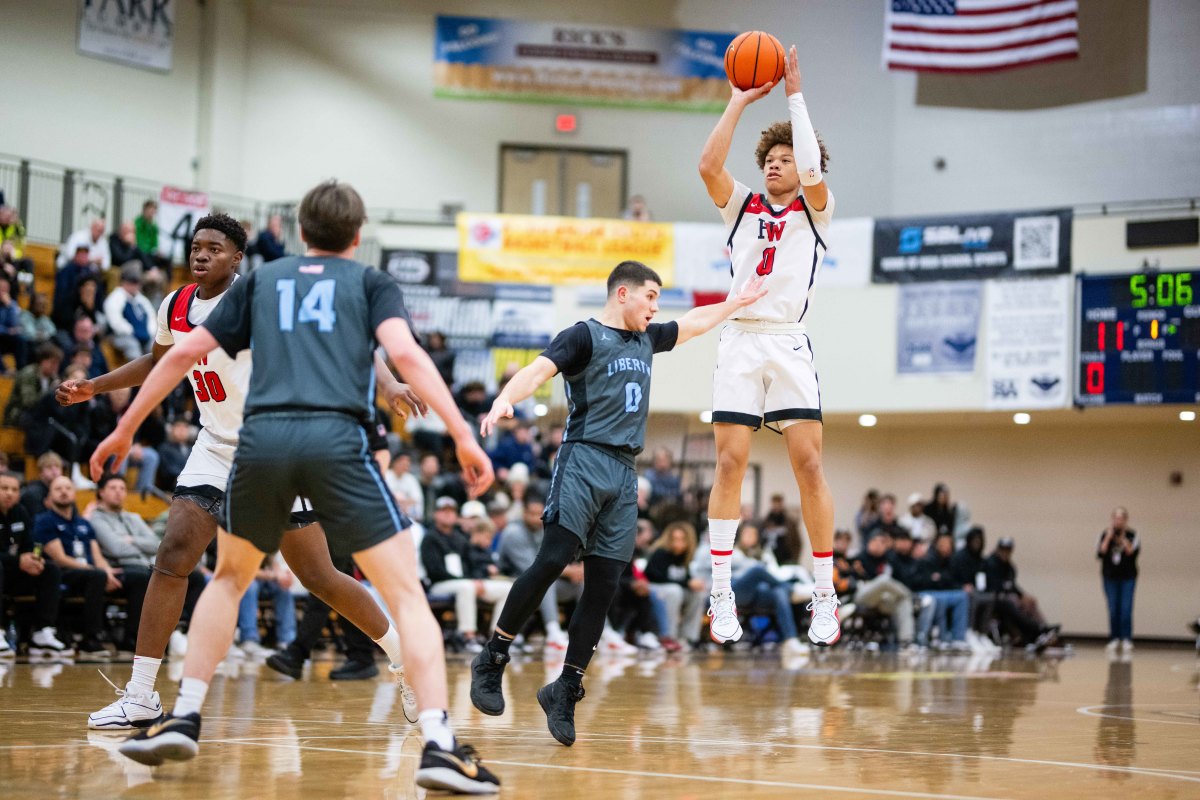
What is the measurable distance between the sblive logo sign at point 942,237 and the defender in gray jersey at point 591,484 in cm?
1582

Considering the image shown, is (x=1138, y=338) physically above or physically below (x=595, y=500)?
above

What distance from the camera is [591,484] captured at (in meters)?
6.54

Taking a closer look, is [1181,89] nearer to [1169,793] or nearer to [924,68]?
[924,68]

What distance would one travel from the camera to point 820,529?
7.77 meters

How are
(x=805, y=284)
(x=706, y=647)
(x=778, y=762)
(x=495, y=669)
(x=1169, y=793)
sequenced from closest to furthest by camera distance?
1. (x=1169, y=793)
2. (x=778, y=762)
3. (x=495, y=669)
4. (x=805, y=284)
5. (x=706, y=647)

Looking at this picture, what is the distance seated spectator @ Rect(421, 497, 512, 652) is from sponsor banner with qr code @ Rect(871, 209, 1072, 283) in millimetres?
10223

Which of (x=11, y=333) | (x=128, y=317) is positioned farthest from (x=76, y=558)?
(x=128, y=317)

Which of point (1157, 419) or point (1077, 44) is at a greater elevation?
point (1077, 44)

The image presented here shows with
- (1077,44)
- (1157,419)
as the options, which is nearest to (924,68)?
(1077,44)

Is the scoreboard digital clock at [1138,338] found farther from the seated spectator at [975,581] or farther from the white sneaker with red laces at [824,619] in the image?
the white sneaker with red laces at [824,619]

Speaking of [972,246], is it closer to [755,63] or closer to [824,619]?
[824,619]

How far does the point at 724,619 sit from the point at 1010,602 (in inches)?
541

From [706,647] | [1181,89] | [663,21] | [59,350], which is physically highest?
[663,21]

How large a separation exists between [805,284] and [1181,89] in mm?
19124
